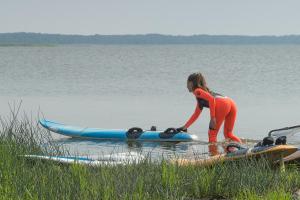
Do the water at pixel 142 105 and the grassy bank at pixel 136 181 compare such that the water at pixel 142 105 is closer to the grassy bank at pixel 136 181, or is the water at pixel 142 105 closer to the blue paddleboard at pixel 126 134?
the blue paddleboard at pixel 126 134

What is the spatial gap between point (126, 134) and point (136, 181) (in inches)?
324

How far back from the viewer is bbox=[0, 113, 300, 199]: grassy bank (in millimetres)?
5996

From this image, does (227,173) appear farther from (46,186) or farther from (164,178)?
(46,186)

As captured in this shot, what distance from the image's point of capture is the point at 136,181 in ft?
20.9

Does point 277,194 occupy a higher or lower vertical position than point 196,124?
lower

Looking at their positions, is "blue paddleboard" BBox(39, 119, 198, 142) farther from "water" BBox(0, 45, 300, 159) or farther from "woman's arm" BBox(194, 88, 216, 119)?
"woman's arm" BBox(194, 88, 216, 119)

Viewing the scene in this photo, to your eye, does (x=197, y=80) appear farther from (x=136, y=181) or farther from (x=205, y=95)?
(x=136, y=181)

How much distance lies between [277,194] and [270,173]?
3.68ft

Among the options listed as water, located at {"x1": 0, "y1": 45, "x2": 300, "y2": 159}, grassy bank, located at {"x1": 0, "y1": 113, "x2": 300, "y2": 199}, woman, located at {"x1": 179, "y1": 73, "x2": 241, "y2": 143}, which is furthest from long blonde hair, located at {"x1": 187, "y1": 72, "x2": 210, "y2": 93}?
grassy bank, located at {"x1": 0, "y1": 113, "x2": 300, "y2": 199}

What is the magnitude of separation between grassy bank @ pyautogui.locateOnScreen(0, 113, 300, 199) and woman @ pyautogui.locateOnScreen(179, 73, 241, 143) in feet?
16.7

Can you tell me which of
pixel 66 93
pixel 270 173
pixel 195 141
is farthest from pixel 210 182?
pixel 66 93

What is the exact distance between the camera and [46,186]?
20.1 feet

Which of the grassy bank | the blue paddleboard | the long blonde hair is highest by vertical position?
the long blonde hair

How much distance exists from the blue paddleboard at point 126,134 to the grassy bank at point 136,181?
639 centimetres
